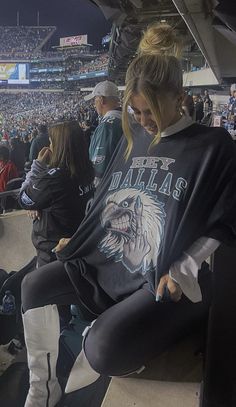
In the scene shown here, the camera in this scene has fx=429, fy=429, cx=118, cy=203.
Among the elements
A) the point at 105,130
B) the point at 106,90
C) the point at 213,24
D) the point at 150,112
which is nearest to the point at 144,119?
the point at 150,112

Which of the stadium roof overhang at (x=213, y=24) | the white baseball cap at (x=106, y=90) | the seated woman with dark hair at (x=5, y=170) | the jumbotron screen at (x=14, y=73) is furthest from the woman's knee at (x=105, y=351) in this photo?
the jumbotron screen at (x=14, y=73)

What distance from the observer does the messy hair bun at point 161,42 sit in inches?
52.1

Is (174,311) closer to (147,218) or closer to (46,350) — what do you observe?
(147,218)

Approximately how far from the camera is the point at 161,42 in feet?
4.53

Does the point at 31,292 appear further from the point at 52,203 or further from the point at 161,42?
the point at 161,42

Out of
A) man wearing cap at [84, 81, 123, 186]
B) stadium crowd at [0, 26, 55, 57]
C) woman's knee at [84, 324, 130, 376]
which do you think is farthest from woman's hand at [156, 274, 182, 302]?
stadium crowd at [0, 26, 55, 57]

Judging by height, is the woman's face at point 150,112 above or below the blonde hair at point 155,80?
below

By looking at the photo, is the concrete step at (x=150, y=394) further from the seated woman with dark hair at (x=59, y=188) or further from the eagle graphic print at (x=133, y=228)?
the seated woman with dark hair at (x=59, y=188)

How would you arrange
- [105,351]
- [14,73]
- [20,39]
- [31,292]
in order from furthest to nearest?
[20,39] → [14,73] → [31,292] → [105,351]

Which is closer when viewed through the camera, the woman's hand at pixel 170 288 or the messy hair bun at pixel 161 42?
the woman's hand at pixel 170 288

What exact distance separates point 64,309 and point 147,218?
791 mm

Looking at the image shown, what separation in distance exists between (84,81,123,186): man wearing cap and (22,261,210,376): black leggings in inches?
40.2

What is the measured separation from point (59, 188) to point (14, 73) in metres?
45.2

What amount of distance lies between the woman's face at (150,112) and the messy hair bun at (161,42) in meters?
0.21
